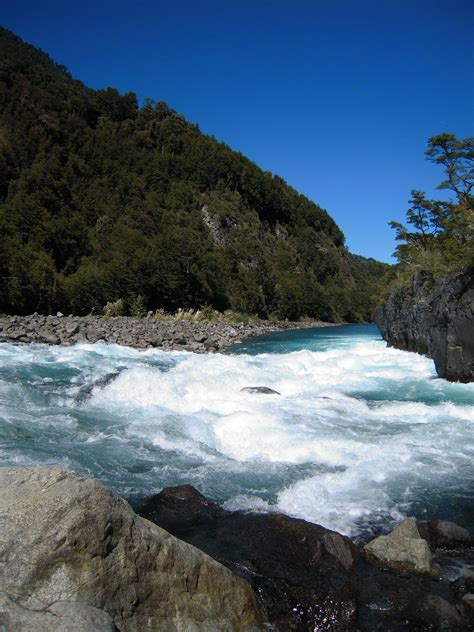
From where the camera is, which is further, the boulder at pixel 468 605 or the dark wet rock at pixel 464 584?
the dark wet rock at pixel 464 584

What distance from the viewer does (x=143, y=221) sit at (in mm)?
74375

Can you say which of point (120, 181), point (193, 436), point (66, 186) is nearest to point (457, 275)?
→ point (193, 436)

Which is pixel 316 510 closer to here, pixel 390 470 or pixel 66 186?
pixel 390 470

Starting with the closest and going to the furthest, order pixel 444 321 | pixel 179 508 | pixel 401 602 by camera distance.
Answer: pixel 401 602 < pixel 179 508 < pixel 444 321

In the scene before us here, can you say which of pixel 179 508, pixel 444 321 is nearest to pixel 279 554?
pixel 179 508

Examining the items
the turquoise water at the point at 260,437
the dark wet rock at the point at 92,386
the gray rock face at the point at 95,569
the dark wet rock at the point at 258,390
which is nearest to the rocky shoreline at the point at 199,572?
the gray rock face at the point at 95,569

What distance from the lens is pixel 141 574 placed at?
3.62 m

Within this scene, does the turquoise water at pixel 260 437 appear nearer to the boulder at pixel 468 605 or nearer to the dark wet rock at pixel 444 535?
the dark wet rock at pixel 444 535

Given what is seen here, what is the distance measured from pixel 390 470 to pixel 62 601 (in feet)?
23.1

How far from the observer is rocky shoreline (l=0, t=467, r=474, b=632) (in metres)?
3.23

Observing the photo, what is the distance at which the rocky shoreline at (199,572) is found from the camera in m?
3.23

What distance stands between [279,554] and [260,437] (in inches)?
185

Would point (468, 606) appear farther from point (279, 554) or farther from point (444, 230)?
point (444, 230)

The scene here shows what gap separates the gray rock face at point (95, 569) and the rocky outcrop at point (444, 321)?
51.3 feet
